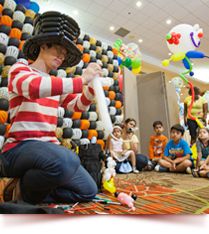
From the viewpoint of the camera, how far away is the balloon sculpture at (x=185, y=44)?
12.7 inches

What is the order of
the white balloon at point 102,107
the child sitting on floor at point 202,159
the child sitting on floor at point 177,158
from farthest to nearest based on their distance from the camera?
the child sitting on floor at point 177,158 < the child sitting on floor at point 202,159 < the white balloon at point 102,107

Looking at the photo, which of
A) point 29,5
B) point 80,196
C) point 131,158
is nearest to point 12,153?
point 80,196

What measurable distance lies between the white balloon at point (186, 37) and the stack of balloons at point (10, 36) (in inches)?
10.6

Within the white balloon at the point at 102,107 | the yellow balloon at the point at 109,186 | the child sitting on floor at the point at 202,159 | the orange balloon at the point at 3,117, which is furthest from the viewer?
the child sitting on floor at the point at 202,159

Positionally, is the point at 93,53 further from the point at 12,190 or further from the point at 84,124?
the point at 12,190

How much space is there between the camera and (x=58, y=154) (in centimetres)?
31

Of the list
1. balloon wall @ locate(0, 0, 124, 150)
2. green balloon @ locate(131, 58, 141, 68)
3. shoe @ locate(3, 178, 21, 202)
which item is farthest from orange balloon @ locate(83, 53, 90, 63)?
shoe @ locate(3, 178, 21, 202)

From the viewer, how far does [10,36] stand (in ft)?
1.14

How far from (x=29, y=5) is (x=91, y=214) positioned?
0.39 meters

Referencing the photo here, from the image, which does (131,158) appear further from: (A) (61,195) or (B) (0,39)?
(B) (0,39)

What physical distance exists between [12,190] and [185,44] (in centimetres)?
42

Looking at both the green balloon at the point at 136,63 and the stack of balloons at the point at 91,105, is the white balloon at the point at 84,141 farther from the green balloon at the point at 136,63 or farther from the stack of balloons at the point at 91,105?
the green balloon at the point at 136,63

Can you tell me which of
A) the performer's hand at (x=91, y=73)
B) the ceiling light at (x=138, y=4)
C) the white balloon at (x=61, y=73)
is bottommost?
the performer's hand at (x=91, y=73)

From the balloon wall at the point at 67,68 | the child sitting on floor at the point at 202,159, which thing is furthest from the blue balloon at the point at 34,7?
the child sitting on floor at the point at 202,159
